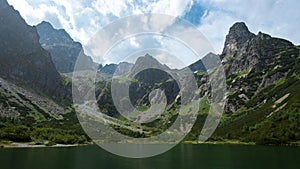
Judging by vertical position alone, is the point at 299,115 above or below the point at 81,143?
above

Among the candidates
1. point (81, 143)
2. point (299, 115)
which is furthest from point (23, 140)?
point (299, 115)

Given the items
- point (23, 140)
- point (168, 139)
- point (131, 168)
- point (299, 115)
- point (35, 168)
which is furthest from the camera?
point (168, 139)

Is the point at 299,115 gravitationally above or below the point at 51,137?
above

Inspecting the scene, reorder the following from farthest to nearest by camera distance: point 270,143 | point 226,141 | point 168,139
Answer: point 168,139 < point 226,141 < point 270,143

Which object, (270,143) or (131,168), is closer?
(131,168)

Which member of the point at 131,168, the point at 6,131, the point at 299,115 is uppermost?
the point at 299,115

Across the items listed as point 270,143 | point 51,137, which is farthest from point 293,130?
point 51,137

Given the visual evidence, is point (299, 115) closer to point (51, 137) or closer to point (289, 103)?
point (289, 103)

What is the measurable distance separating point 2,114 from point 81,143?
77.4m

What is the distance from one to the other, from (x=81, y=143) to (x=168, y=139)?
65.1 meters

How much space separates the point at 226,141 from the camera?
18012cm

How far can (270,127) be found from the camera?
559ft

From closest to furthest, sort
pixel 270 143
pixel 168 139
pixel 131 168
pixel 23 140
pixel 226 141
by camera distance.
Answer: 1. pixel 131 168
2. pixel 23 140
3. pixel 270 143
4. pixel 226 141
5. pixel 168 139

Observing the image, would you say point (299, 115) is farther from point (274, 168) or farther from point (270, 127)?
point (274, 168)
